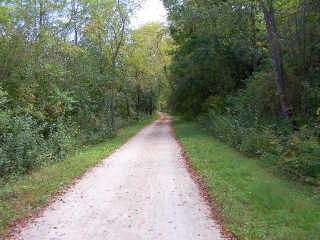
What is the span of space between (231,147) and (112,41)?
13.3 m

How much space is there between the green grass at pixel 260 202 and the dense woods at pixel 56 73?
6.56 meters

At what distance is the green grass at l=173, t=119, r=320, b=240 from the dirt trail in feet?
1.59

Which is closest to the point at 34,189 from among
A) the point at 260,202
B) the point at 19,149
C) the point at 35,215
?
the point at 35,215

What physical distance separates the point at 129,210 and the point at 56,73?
38.5ft

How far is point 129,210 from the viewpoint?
215 inches

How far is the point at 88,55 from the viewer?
68.9 feet

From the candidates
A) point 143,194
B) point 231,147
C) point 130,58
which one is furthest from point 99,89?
point 143,194

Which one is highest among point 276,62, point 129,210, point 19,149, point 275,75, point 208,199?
point 276,62

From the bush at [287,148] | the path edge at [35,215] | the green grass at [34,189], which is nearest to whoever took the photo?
the path edge at [35,215]

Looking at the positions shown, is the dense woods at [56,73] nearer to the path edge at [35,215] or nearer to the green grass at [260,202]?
the path edge at [35,215]

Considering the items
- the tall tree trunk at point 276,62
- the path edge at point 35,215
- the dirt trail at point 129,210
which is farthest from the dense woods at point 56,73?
the tall tree trunk at point 276,62

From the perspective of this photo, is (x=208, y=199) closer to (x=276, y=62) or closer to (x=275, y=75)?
(x=275, y=75)

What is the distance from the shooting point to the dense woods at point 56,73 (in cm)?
1020

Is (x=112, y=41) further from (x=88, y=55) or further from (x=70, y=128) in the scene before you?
(x=70, y=128)
